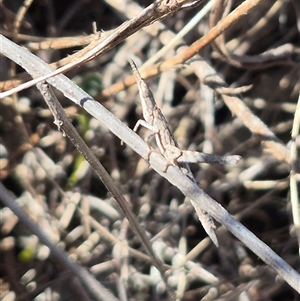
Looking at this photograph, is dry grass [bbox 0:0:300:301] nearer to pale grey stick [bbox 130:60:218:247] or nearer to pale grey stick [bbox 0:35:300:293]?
pale grey stick [bbox 130:60:218:247]

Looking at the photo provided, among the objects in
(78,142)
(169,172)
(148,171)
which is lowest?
(169,172)

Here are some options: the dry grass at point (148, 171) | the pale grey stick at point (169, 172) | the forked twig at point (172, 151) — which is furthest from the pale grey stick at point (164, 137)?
the dry grass at point (148, 171)

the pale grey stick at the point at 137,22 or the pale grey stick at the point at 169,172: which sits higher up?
the pale grey stick at the point at 137,22

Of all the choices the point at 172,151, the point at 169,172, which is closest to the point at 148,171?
the point at 172,151

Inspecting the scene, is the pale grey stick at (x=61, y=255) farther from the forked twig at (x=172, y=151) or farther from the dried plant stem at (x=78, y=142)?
the forked twig at (x=172, y=151)

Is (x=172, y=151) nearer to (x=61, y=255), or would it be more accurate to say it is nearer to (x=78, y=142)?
(x=78, y=142)

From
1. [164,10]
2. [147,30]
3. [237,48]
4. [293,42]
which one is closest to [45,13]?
[147,30]
